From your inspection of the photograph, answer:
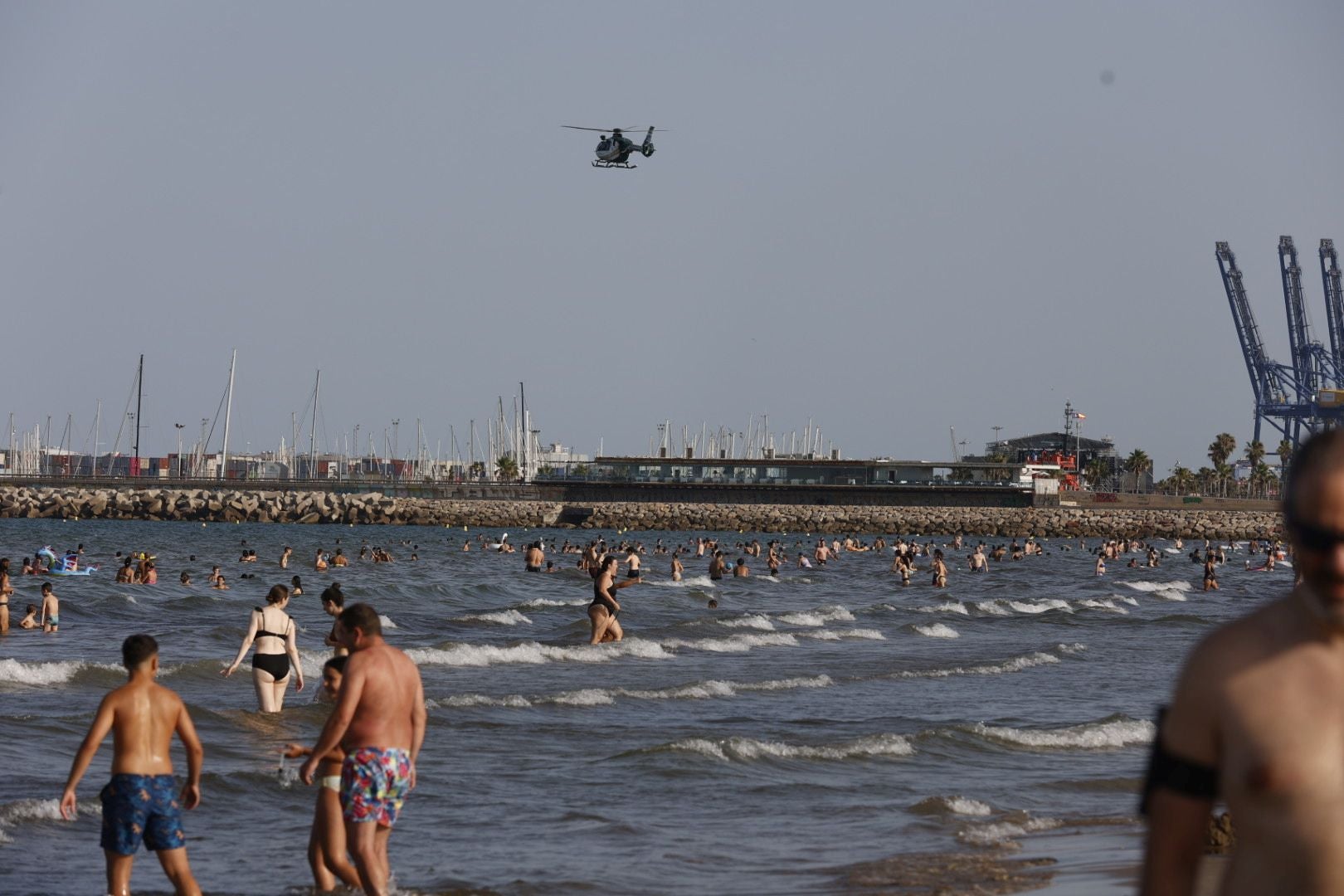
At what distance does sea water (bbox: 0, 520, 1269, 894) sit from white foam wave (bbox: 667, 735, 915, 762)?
0.03 m

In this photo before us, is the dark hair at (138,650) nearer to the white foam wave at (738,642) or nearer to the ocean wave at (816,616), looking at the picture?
the white foam wave at (738,642)

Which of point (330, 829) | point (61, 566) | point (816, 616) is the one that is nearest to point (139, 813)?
point (330, 829)

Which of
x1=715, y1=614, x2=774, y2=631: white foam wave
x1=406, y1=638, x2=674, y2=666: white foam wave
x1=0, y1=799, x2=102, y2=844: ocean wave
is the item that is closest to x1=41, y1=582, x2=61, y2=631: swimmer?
x1=406, y1=638, x2=674, y2=666: white foam wave

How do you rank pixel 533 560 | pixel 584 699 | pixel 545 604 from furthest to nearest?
pixel 533 560 → pixel 545 604 → pixel 584 699

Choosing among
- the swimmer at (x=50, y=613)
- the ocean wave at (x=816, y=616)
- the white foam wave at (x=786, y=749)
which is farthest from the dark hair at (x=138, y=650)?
the ocean wave at (x=816, y=616)

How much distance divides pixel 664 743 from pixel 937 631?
48.4ft

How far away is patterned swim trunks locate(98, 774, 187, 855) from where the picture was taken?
6.84 m

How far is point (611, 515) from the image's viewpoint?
95.6m

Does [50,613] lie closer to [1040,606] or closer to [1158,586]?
[1040,606]

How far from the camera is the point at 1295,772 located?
251 centimetres

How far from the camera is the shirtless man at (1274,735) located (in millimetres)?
2512

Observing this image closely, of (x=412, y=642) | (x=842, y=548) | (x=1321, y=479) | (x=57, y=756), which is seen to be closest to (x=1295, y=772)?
(x=1321, y=479)

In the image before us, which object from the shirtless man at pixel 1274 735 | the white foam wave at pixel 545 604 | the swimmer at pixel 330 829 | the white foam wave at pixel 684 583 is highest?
the shirtless man at pixel 1274 735

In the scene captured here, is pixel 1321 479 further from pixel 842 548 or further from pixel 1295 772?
pixel 842 548
